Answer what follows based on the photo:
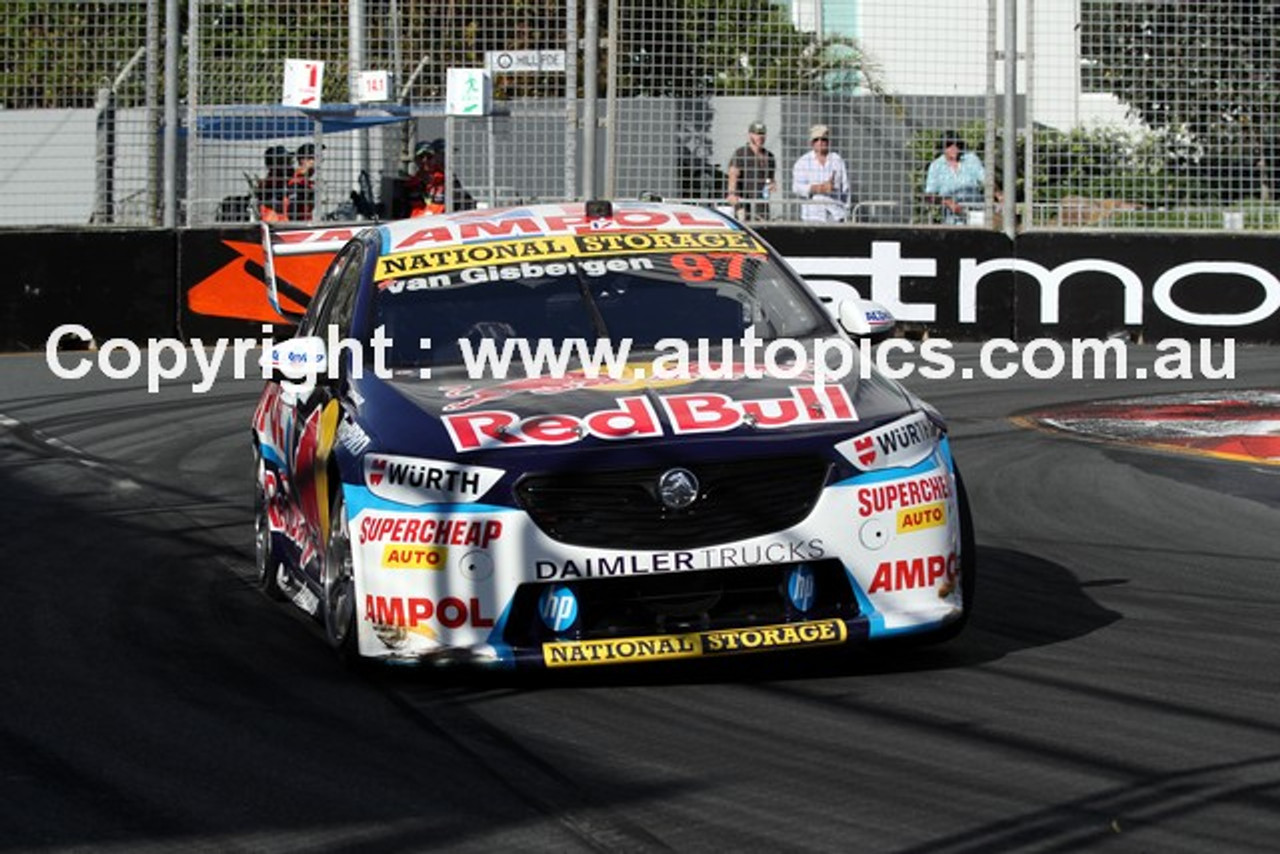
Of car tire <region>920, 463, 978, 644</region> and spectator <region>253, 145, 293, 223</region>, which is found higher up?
spectator <region>253, 145, 293, 223</region>

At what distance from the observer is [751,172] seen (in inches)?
769

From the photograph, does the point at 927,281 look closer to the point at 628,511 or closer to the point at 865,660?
the point at 865,660

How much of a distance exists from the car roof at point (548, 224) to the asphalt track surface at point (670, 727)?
1410mm

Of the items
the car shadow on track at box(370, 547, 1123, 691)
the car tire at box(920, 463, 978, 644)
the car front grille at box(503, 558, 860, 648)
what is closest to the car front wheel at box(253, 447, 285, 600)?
the car shadow on track at box(370, 547, 1123, 691)

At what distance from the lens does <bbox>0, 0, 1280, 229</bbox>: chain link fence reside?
1930 cm

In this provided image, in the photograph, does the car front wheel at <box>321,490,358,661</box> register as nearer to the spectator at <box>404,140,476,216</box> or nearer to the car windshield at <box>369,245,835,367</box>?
the car windshield at <box>369,245,835,367</box>

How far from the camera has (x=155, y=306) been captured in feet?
64.3

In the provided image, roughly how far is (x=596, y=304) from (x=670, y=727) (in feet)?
7.31

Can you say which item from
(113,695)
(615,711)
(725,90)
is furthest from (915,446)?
(725,90)

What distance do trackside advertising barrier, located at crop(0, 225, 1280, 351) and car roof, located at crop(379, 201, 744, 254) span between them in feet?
36.1

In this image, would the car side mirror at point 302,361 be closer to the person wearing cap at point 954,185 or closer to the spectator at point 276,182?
the spectator at point 276,182

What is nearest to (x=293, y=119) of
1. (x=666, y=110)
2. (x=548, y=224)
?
(x=666, y=110)

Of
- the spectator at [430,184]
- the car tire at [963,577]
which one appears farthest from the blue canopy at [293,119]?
the car tire at [963,577]

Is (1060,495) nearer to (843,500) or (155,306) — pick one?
(843,500)
